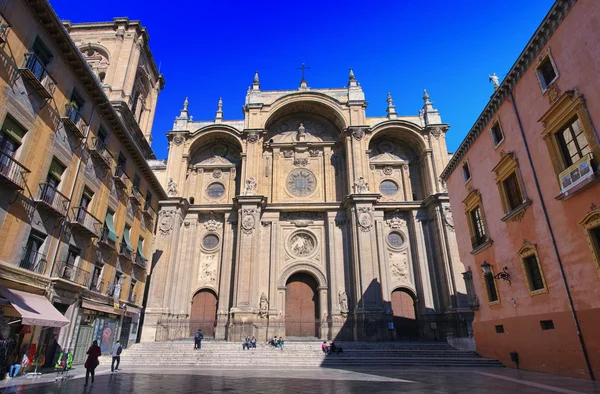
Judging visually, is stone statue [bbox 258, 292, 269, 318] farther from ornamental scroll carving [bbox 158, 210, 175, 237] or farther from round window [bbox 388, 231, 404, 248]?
round window [bbox 388, 231, 404, 248]

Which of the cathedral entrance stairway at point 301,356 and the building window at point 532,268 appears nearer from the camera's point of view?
the building window at point 532,268

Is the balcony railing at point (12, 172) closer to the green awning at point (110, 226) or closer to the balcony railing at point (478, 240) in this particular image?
the green awning at point (110, 226)

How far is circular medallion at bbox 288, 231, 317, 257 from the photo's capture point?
27750 mm

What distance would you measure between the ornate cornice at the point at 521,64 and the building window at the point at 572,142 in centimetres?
318

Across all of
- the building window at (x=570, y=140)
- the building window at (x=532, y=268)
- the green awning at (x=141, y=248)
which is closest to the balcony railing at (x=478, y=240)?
the building window at (x=532, y=268)

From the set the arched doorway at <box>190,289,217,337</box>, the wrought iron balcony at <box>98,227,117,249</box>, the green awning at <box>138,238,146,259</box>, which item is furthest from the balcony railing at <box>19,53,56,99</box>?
the arched doorway at <box>190,289,217,337</box>

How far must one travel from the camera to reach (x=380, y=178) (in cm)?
3053

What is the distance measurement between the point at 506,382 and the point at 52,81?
733 inches

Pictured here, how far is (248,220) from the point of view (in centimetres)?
2636

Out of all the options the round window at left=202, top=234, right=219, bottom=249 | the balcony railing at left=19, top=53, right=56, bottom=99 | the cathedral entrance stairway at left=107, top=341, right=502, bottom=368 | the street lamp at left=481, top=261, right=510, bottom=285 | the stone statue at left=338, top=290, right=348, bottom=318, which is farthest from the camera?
the round window at left=202, top=234, right=219, bottom=249

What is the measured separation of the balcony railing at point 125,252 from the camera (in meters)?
18.5

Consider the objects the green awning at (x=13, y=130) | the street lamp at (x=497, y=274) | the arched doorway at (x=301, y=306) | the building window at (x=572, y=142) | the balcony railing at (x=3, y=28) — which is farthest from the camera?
the arched doorway at (x=301, y=306)

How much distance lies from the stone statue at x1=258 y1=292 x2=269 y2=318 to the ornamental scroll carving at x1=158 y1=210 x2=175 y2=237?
8873 mm

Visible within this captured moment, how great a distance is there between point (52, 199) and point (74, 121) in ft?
11.6
